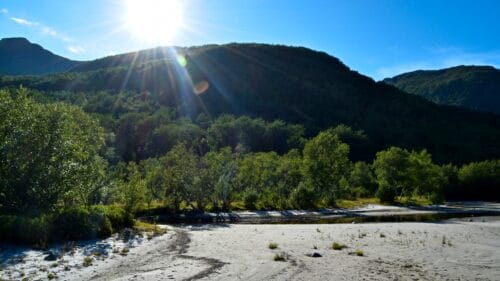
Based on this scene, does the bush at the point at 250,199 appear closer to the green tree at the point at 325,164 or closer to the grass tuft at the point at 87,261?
the green tree at the point at 325,164

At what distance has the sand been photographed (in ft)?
67.3

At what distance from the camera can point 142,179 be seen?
7631 centimetres

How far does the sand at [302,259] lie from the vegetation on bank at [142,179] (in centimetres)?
709

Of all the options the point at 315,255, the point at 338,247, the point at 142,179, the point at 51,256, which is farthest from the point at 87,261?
the point at 142,179

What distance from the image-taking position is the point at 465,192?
486 feet

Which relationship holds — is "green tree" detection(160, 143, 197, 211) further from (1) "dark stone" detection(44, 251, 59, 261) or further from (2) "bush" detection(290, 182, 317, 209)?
(1) "dark stone" detection(44, 251, 59, 261)

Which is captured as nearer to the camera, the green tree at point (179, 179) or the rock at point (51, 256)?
the rock at point (51, 256)

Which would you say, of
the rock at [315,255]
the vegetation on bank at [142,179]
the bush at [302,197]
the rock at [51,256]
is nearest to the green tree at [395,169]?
the vegetation on bank at [142,179]

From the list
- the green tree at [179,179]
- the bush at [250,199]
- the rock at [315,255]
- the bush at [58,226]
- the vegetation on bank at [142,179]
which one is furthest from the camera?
the bush at [250,199]

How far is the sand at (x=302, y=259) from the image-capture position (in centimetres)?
2050

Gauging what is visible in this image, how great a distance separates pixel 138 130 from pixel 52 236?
176m

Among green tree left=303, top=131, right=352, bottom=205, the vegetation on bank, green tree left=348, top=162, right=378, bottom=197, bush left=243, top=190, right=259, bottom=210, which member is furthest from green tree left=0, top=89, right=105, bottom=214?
green tree left=348, top=162, right=378, bottom=197

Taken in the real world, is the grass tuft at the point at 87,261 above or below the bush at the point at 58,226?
below

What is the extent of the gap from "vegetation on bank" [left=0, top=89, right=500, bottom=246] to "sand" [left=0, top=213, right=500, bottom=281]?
709 cm
